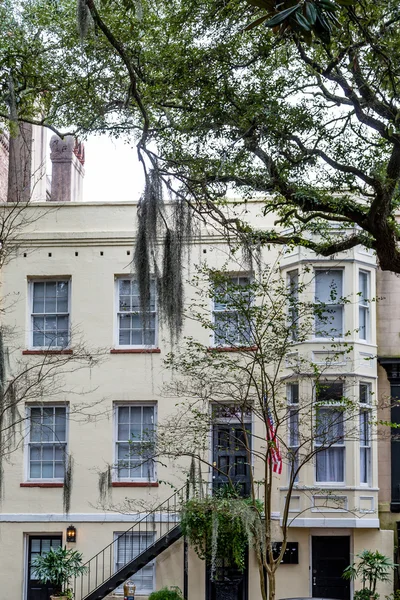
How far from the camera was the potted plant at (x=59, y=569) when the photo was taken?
21062 mm

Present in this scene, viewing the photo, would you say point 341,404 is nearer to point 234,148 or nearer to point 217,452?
point 217,452

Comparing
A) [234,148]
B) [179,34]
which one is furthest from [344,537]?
[179,34]

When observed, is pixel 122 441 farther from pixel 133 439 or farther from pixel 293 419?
pixel 293 419

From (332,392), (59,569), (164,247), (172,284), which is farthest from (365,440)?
(164,247)

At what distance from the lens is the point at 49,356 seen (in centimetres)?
2273

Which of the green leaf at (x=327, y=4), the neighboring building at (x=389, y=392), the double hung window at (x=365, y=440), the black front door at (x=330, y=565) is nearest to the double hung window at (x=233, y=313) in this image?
the double hung window at (x=365, y=440)

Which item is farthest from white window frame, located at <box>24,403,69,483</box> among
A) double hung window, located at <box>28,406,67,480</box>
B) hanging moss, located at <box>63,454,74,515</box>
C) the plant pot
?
the plant pot

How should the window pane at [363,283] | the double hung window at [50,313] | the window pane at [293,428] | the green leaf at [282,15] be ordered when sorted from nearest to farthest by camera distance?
the green leaf at [282,15]
the window pane at [293,428]
the window pane at [363,283]
the double hung window at [50,313]

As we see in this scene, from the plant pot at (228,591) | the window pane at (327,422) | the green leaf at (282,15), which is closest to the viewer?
the green leaf at (282,15)

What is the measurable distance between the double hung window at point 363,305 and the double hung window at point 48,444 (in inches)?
268

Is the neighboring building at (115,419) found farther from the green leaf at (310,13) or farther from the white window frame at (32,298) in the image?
the green leaf at (310,13)

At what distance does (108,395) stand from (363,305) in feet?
19.5

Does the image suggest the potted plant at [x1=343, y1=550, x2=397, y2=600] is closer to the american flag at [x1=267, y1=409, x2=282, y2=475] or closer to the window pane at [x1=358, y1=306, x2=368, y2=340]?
the american flag at [x1=267, y1=409, x2=282, y2=475]

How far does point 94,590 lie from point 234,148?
1068 centimetres
